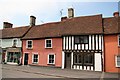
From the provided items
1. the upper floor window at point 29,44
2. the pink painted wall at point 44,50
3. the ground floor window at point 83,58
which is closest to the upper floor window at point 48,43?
the pink painted wall at point 44,50

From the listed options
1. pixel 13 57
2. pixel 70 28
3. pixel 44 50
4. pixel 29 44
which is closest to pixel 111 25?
pixel 70 28

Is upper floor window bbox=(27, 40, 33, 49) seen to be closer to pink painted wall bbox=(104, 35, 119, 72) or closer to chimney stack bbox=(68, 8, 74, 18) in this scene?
chimney stack bbox=(68, 8, 74, 18)

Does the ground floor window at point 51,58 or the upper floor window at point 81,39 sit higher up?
the upper floor window at point 81,39

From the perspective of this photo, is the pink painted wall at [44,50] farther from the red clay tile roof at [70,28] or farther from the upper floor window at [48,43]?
the red clay tile roof at [70,28]

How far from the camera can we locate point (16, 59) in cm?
2630

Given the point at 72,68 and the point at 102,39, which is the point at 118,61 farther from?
the point at 72,68

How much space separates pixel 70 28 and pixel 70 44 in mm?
2613

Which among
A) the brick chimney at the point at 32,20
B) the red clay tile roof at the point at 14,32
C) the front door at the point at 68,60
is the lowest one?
the front door at the point at 68,60

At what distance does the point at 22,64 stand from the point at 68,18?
1048 centimetres

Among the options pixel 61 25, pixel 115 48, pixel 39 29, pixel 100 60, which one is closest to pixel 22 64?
pixel 39 29

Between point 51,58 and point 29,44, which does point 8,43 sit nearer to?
point 29,44

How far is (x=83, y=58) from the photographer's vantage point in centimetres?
2061

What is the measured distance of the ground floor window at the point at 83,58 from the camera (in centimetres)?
2012

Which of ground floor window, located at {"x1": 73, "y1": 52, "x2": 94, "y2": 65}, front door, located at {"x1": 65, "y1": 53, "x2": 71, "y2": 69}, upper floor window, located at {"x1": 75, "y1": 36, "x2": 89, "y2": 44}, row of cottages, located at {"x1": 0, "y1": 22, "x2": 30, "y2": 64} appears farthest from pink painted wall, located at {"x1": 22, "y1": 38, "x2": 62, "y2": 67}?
upper floor window, located at {"x1": 75, "y1": 36, "x2": 89, "y2": 44}
